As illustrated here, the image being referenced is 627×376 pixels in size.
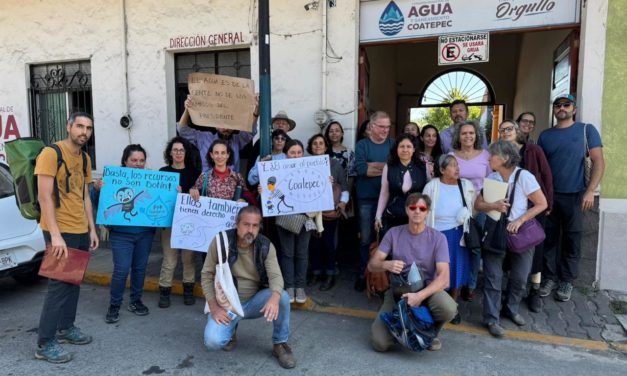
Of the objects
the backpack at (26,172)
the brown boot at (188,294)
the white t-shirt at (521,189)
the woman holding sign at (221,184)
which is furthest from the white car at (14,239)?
the white t-shirt at (521,189)

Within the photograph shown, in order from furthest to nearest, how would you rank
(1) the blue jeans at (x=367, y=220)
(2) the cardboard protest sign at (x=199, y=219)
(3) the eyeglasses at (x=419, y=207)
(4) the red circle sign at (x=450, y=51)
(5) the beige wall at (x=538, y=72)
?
(5) the beige wall at (x=538, y=72)
(4) the red circle sign at (x=450, y=51)
(1) the blue jeans at (x=367, y=220)
(2) the cardboard protest sign at (x=199, y=219)
(3) the eyeglasses at (x=419, y=207)

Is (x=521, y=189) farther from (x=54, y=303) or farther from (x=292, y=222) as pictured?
(x=54, y=303)

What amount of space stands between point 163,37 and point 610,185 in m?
6.06

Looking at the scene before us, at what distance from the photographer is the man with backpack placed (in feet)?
10.7

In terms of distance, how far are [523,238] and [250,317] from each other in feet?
7.76

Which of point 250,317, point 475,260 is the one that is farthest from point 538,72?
point 250,317

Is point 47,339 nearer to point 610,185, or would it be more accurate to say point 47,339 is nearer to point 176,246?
point 176,246

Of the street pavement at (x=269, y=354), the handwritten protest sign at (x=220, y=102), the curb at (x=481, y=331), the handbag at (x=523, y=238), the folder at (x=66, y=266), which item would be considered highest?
the handwritten protest sign at (x=220, y=102)

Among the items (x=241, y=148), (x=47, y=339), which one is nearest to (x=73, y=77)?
(x=241, y=148)

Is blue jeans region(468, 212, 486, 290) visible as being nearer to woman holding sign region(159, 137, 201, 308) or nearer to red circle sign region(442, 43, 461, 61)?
red circle sign region(442, 43, 461, 61)

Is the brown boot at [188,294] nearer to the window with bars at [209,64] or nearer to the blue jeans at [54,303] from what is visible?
the blue jeans at [54,303]

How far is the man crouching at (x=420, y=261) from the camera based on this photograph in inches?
133

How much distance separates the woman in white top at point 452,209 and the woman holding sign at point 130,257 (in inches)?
105

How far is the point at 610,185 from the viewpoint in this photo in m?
4.84
